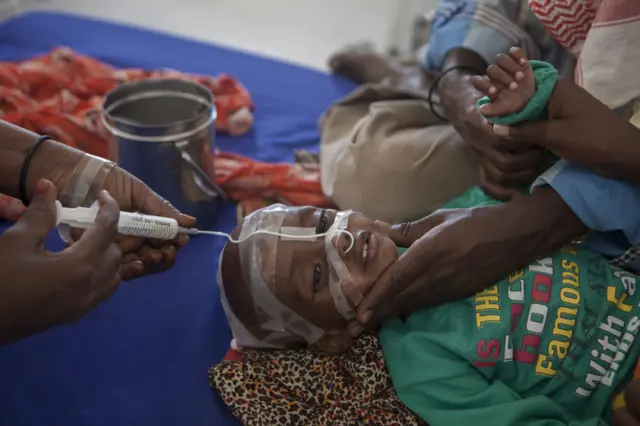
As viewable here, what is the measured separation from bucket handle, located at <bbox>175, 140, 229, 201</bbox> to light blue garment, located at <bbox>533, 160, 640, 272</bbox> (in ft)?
2.72

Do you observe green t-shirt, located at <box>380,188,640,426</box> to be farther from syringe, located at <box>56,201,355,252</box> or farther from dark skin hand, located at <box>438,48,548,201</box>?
syringe, located at <box>56,201,355,252</box>

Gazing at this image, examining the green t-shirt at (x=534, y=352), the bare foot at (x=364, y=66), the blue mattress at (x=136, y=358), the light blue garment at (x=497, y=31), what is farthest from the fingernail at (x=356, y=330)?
the bare foot at (x=364, y=66)

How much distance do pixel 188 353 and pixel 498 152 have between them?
0.82 m

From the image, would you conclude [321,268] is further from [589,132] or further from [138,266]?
[589,132]

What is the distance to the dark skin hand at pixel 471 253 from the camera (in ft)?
4.17

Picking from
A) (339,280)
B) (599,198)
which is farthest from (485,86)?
(339,280)

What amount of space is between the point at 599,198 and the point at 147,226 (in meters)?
0.85

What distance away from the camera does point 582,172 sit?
128cm

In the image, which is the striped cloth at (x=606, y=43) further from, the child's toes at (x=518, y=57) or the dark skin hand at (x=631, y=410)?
the dark skin hand at (x=631, y=410)

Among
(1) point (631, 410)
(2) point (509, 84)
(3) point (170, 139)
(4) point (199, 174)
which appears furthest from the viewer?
(4) point (199, 174)

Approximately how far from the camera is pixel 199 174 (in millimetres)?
1658

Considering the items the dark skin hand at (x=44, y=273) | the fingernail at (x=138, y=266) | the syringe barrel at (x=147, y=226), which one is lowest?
the fingernail at (x=138, y=266)

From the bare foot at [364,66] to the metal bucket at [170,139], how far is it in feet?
2.57

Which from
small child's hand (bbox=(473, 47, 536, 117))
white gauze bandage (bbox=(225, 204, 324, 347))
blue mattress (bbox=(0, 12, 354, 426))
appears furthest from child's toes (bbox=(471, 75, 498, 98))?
blue mattress (bbox=(0, 12, 354, 426))
